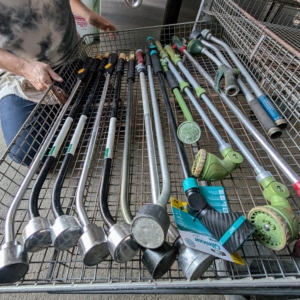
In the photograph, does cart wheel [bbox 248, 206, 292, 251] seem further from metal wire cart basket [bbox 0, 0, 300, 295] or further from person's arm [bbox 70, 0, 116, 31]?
person's arm [bbox 70, 0, 116, 31]

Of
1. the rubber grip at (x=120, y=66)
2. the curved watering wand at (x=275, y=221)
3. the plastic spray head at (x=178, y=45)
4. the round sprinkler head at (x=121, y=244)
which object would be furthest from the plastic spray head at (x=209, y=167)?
the plastic spray head at (x=178, y=45)

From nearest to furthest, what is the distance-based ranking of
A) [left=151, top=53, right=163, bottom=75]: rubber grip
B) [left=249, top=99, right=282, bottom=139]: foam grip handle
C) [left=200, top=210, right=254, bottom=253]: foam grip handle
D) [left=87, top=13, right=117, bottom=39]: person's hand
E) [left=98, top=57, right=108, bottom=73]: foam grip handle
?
1. [left=200, top=210, right=254, bottom=253]: foam grip handle
2. [left=249, top=99, right=282, bottom=139]: foam grip handle
3. [left=151, top=53, right=163, bottom=75]: rubber grip
4. [left=98, top=57, right=108, bottom=73]: foam grip handle
5. [left=87, top=13, right=117, bottom=39]: person's hand

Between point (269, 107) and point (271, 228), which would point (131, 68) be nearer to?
point (269, 107)

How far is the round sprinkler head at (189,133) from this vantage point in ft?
1.95

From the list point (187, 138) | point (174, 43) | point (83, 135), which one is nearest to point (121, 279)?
point (187, 138)

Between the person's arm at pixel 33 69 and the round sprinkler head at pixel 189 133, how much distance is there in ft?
1.70

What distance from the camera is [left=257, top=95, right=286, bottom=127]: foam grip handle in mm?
622

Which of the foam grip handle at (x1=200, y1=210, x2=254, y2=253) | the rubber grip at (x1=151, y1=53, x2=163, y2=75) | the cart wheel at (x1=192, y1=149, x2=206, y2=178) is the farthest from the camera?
the rubber grip at (x1=151, y1=53, x2=163, y2=75)

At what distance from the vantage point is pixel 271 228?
38 centimetres

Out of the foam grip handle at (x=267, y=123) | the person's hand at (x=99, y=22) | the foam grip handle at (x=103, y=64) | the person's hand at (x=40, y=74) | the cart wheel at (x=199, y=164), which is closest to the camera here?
the cart wheel at (x=199, y=164)

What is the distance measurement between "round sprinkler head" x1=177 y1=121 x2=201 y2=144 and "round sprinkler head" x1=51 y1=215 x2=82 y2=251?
1.16 feet

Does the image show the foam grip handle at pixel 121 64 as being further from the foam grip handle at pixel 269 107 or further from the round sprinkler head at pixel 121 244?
the round sprinkler head at pixel 121 244

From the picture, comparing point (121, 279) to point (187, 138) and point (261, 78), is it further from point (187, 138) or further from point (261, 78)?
point (261, 78)

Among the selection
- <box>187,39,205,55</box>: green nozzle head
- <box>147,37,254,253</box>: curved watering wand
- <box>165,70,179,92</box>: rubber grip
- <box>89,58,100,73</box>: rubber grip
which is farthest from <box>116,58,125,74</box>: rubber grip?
Answer: <box>147,37,254,253</box>: curved watering wand
